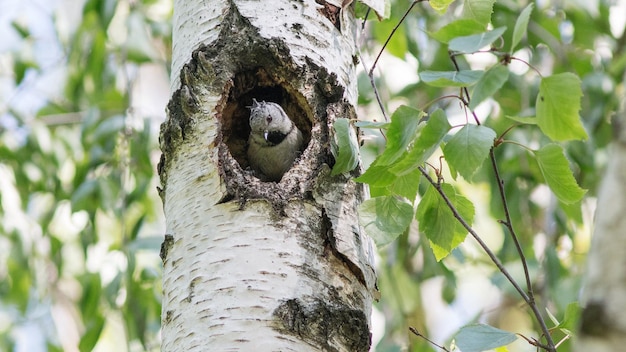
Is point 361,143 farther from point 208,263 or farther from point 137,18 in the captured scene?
point 137,18

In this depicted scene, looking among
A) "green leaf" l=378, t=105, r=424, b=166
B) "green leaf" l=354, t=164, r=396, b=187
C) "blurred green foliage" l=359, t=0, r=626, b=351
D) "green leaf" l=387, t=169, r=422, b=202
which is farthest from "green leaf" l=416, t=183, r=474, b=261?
"blurred green foliage" l=359, t=0, r=626, b=351

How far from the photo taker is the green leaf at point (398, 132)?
168 centimetres

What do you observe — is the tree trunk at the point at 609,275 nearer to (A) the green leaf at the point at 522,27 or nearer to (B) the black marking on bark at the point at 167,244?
(A) the green leaf at the point at 522,27

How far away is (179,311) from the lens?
1.85 metres

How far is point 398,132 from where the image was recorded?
5.54ft

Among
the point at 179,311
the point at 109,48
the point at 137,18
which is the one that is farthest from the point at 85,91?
the point at 179,311

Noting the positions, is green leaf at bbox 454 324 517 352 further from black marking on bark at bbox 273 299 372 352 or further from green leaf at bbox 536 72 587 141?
green leaf at bbox 536 72 587 141

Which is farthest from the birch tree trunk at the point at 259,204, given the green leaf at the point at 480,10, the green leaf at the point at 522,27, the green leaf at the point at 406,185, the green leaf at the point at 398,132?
the green leaf at the point at 522,27

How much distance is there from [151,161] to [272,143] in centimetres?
132

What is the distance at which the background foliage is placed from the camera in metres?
3.49

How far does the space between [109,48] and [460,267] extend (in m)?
2.34

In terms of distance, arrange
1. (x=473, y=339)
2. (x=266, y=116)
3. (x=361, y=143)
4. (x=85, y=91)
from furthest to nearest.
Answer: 1. (x=85, y=91)
2. (x=266, y=116)
3. (x=361, y=143)
4. (x=473, y=339)

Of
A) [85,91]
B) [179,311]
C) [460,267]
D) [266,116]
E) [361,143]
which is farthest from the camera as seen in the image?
[85,91]

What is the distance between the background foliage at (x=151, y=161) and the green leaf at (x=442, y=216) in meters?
1.00
